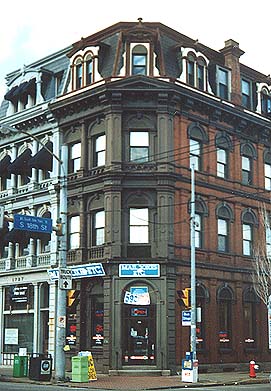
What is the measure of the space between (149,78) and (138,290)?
427 inches

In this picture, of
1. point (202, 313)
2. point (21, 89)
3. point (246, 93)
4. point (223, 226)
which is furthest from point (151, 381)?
Result: point (21, 89)

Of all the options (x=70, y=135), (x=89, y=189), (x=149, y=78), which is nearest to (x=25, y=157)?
(x=70, y=135)

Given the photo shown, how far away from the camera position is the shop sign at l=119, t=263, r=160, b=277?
35000 mm

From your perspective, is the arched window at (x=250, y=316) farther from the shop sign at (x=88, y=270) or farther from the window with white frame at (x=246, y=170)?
the shop sign at (x=88, y=270)

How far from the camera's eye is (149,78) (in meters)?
36.5

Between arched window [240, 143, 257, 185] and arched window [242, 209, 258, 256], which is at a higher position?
arched window [240, 143, 257, 185]

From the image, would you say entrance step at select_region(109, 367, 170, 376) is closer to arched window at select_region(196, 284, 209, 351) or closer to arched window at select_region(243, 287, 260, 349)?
arched window at select_region(196, 284, 209, 351)

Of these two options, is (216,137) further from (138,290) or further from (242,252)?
(138,290)

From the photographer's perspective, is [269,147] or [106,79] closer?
[106,79]

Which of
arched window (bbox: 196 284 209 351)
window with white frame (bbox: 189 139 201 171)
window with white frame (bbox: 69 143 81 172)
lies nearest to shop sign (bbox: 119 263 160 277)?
arched window (bbox: 196 284 209 351)

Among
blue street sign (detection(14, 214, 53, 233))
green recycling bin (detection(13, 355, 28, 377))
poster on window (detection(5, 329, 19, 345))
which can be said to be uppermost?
blue street sign (detection(14, 214, 53, 233))

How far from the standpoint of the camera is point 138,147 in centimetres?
3691

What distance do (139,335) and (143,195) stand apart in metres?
7.07

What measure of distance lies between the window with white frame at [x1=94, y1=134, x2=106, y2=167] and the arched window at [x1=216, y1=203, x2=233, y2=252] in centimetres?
706
